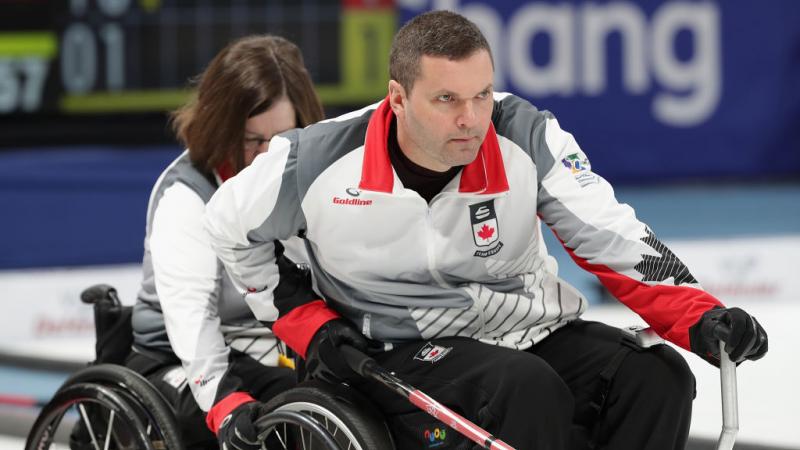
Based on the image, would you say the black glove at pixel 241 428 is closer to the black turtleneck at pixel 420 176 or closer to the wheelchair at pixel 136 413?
the wheelchair at pixel 136 413

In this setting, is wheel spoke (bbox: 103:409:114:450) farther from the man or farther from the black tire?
the man

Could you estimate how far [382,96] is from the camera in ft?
19.0

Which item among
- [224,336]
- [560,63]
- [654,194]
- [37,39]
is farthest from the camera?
[654,194]

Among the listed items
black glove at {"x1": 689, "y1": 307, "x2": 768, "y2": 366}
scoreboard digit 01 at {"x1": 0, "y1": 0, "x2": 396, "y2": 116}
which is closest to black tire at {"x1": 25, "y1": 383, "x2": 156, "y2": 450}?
black glove at {"x1": 689, "y1": 307, "x2": 768, "y2": 366}

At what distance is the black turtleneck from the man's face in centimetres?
6

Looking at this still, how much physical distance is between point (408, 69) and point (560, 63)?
4.16 m

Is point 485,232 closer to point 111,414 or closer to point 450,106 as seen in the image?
point 450,106

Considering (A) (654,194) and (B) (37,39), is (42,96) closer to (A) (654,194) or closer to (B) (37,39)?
(B) (37,39)

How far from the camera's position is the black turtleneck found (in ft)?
7.26

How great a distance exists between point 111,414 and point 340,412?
24.4 inches

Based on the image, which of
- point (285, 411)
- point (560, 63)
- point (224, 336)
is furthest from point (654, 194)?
point (285, 411)

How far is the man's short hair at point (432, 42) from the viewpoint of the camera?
81.0 inches

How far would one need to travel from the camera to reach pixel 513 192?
2205mm

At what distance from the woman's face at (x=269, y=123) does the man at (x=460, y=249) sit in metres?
0.38
